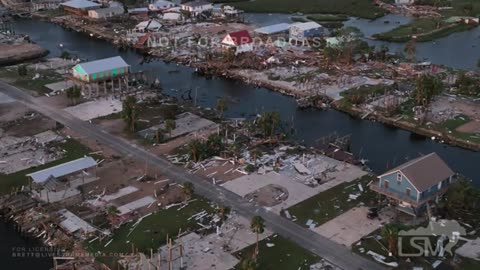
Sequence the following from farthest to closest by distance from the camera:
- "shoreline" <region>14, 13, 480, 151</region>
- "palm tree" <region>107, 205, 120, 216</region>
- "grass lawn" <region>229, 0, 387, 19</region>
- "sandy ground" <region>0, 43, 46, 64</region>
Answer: "grass lawn" <region>229, 0, 387, 19</region>, "sandy ground" <region>0, 43, 46, 64</region>, "shoreline" <region>14, 13, 480, 151</region>, "palm tree" <region>107, 205, 120, 216</region>

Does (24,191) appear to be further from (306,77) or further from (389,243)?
(306,77)

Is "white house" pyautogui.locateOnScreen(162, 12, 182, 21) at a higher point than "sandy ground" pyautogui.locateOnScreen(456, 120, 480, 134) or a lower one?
lower

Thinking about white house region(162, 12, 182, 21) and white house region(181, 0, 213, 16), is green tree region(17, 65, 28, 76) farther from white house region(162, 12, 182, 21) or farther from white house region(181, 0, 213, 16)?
white house region(181, 0, 213, 16)

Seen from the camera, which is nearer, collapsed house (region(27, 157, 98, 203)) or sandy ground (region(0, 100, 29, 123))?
collapsed house (region(27, 157, 98, 203))

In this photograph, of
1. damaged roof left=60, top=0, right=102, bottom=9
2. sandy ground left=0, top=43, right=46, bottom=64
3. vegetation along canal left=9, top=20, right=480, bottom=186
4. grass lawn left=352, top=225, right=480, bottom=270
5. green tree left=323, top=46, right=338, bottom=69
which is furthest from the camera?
damaged roof left=60, top=0, right=102, bottom=9

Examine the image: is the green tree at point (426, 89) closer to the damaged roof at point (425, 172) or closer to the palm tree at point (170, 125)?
the damaged roof at point (425, 172)

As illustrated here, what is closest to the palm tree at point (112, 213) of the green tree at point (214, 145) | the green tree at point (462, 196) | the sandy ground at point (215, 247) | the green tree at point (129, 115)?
the sandy ground at point (215, 247)

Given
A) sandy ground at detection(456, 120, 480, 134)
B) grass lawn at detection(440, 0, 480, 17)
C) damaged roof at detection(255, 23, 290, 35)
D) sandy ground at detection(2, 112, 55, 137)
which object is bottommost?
sandy ground at detection(2, 112, 55, 137)

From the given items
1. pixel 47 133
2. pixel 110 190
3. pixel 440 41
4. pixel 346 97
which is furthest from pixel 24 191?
pixel 440 41

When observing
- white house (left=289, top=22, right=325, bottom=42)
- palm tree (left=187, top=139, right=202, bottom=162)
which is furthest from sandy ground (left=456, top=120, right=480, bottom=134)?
white house (left=289, top=22, right=325, bottom=42)
